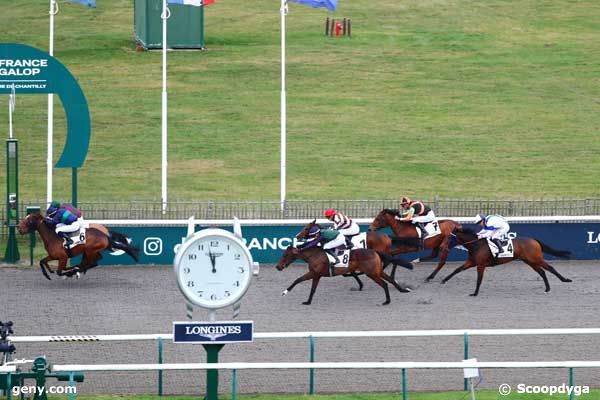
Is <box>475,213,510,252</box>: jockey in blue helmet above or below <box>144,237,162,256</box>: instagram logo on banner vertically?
above

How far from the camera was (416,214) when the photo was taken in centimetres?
2602

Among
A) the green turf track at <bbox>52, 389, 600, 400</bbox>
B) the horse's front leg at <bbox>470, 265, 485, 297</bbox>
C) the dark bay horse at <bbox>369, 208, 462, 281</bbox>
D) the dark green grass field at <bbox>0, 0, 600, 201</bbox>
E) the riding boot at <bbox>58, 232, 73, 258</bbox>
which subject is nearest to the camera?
the green turf track at <bbox>52, 389, 600, 400</bbox>

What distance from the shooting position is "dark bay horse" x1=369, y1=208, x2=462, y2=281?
84.1 ft

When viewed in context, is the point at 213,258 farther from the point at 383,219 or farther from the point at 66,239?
the point at 383,219

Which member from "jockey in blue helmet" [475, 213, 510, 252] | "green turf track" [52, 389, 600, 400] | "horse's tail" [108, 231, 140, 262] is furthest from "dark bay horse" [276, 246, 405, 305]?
"green turf track" [52, 389, 600, 400]

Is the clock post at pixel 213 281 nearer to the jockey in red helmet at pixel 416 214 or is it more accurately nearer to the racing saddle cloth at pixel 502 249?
the racing saddle cloth at pixel 502 249

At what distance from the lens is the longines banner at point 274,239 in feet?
86.8

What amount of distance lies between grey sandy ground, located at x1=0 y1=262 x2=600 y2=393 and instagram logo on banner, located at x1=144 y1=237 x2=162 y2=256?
1.13 feet

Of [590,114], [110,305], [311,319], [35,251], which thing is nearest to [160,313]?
[110,305]

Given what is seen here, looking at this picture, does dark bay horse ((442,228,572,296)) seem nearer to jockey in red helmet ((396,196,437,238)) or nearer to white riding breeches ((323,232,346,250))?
jockey in red helmet ((396,196,437,238))

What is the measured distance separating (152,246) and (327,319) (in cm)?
521

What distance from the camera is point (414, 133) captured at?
40.5 meters

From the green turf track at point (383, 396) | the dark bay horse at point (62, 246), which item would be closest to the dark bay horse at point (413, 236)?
the dark bay horse at point (62, 246)

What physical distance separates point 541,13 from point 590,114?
13.2 meters
